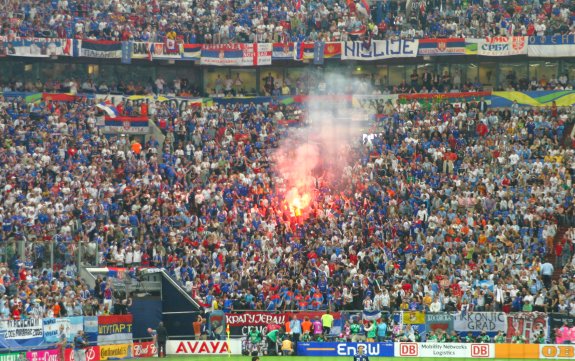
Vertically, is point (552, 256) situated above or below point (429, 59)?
below

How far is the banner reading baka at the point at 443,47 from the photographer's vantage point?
214ft

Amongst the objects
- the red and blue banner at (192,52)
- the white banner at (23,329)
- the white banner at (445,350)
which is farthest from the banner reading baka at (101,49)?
the white banner at (445,350)

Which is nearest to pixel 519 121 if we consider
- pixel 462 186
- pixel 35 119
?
pixel 462 186

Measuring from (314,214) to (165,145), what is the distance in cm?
1040

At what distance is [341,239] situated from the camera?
52.4 m

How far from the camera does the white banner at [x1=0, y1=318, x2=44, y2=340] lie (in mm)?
39188

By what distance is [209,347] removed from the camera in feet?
153

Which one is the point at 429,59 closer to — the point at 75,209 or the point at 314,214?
A: the point at 314,214

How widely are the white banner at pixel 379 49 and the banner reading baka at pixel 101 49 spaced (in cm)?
1295

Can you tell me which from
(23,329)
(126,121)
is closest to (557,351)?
(23,329)

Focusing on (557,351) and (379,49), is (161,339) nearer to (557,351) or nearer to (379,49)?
(557,351)

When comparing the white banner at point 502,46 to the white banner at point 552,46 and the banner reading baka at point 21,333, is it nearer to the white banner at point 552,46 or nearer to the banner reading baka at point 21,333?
the white banner at point 552,46

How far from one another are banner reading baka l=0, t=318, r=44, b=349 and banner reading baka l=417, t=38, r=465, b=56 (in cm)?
3246

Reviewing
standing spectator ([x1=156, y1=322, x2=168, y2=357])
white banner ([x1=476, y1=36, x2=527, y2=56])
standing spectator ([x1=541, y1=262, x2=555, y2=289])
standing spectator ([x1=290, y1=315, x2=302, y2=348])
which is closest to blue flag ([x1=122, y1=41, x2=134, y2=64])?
white banner ([x1=476, y1=36, x2=527, y2=56])
